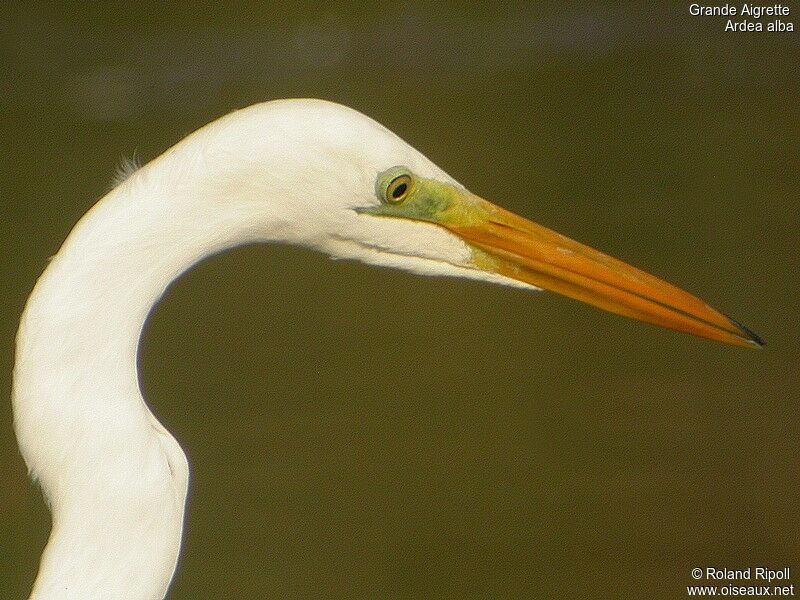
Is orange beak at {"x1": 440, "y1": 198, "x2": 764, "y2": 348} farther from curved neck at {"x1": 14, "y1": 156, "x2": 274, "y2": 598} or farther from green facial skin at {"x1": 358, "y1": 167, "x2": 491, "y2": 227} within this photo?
curved neck at {"x1": 14, "y1": 156, "x2": 274, "y2": 598}

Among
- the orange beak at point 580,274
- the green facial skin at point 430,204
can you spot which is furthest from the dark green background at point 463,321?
the green facial skin at point 430,204

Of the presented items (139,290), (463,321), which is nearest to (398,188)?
(139,290)

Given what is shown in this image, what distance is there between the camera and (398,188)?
56.7 inches

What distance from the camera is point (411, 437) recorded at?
4.12 meters

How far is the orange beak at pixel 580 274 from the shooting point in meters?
1.59

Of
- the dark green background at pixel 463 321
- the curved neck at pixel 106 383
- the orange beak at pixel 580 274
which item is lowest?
the curved neck at pixel 106 383

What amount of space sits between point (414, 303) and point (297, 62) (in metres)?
1.78

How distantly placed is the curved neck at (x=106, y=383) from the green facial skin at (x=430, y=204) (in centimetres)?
21

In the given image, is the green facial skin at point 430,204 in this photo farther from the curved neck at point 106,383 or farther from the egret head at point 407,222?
the curved neck at point 106,383

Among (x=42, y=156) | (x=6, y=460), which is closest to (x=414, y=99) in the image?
(x=42, y=156)

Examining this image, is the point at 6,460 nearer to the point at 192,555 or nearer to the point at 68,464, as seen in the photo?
the point at 192,555

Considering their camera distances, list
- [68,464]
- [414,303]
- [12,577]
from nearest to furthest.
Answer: [68,464] < [12,577] < [414,303]

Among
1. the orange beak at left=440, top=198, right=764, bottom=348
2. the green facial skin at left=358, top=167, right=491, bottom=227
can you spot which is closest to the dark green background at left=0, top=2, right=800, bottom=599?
the orange beak at left=440, top=198, right=764, bottom=348

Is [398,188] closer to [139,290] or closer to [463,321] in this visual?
[139,290]
